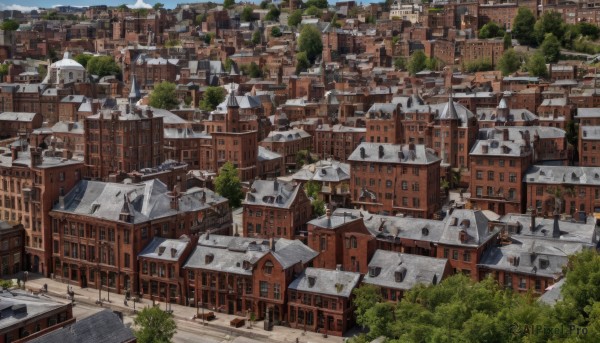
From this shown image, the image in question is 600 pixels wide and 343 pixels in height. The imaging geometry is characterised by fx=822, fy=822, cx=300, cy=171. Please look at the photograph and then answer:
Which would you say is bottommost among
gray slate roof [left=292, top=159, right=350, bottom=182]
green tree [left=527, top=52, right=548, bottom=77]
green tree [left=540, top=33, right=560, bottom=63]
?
gray slate roof [left=292, top=159, right=350, bottom=182]

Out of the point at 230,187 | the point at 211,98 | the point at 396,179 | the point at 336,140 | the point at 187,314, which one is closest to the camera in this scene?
the point at 187,314

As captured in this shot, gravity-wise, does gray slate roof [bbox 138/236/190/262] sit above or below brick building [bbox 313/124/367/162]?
below

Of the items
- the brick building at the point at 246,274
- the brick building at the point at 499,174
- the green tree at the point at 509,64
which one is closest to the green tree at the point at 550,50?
the green tree at the point at 509,64

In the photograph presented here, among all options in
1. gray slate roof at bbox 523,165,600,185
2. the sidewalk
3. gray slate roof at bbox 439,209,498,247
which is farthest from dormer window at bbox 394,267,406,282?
gray slate roof at bbox 523,165,600,185

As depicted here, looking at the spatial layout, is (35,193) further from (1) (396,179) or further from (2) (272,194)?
(1) (396,179)

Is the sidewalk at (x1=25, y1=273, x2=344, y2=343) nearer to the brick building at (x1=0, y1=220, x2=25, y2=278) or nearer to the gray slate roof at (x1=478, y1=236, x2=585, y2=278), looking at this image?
the brick building at (x1=0, y1=220, x2=25, y2=278)

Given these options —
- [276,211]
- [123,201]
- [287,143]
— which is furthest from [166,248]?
[287,143]

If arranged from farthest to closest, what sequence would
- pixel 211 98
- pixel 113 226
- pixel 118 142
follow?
pixel 211 98, pixel 118 142, pixel 113 226

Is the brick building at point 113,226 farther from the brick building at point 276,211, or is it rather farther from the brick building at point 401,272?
the brick building at point 401,272
